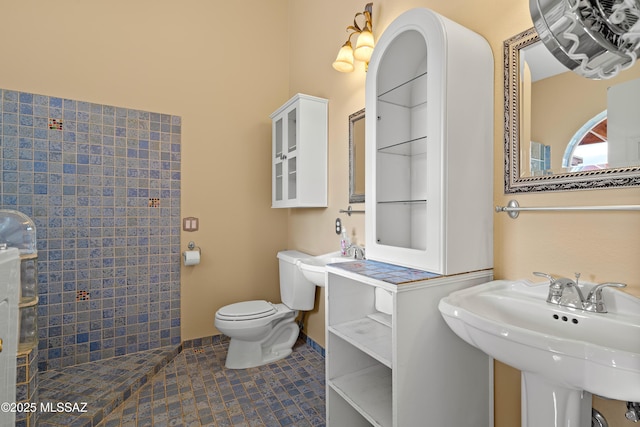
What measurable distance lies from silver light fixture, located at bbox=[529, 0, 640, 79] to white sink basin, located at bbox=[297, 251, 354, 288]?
1.42 meters

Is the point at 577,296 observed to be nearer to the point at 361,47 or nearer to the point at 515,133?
the point at 515,133

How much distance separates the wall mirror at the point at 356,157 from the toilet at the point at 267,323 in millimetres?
682

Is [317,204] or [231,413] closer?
[231,413]

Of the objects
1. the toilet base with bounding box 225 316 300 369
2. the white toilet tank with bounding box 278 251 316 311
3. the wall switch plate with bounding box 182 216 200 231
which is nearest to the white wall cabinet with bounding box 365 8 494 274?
the white toilet tank with bounding box 278 251 316 311

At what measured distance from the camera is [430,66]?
1.28 metres

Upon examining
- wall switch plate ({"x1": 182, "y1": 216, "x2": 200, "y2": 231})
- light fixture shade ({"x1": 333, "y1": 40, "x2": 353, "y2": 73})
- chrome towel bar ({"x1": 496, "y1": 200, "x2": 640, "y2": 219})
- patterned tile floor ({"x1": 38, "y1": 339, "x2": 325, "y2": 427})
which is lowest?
patterned tile floor ({"x1": 38, "y1": 339, "x2": 325, "y2": 427})

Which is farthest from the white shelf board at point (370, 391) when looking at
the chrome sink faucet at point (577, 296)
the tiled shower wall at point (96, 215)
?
the tiled shower wall at point (96, 215)

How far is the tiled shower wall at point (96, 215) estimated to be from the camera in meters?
2.14

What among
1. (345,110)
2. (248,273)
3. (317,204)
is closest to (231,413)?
(248,273)

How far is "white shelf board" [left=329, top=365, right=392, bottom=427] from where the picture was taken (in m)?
1.31

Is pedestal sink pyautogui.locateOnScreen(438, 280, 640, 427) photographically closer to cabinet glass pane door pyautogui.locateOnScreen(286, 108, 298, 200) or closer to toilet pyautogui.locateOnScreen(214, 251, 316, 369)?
toilet pyautogui.locateOnScreen(214, 251, 316, 369)

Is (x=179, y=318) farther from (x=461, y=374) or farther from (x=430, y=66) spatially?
(x=430, y=66)

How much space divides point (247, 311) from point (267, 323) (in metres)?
0.17

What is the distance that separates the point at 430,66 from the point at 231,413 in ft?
6.71
